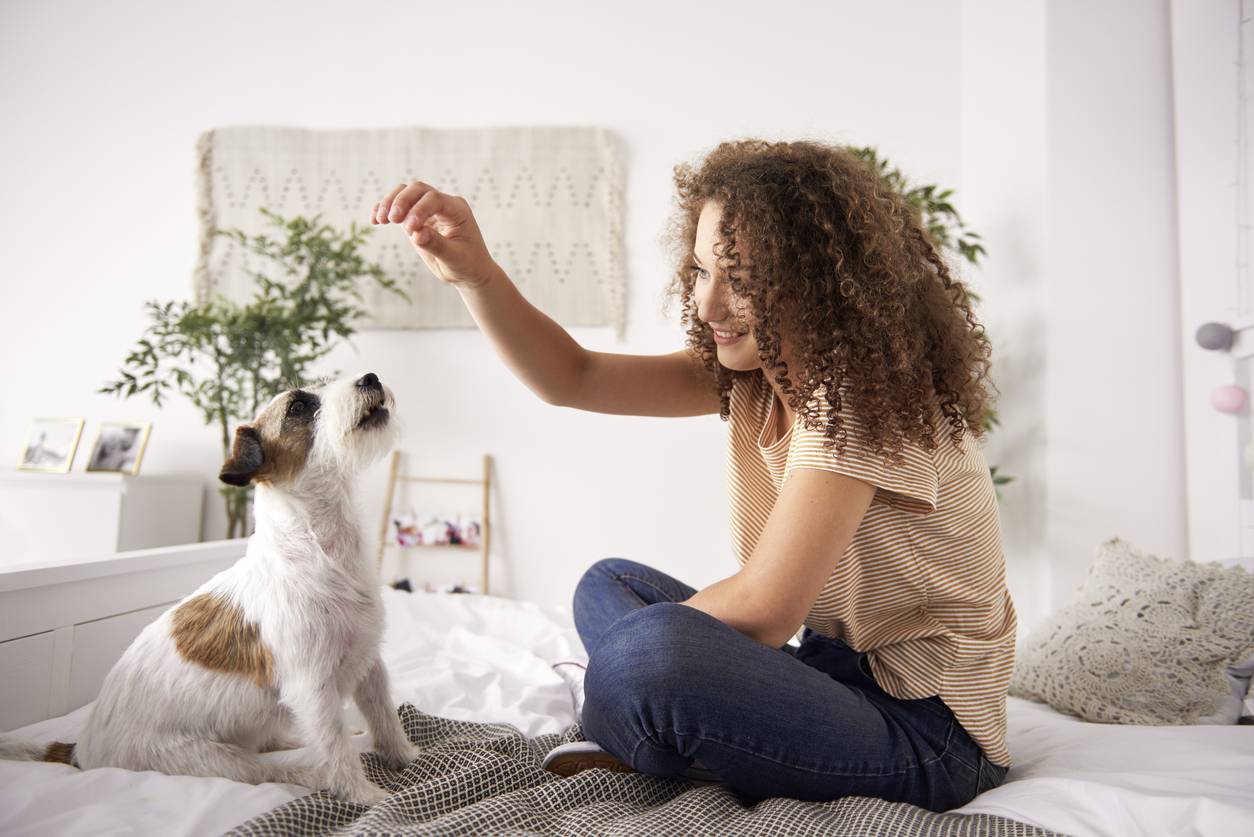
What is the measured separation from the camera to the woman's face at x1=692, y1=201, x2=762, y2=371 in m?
1.02

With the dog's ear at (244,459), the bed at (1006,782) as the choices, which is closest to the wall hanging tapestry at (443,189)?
the bed at (1006,782)

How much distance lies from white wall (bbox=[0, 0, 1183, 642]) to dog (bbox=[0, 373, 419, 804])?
68.6 inches

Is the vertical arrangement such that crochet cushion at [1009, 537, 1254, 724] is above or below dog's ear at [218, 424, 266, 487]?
below

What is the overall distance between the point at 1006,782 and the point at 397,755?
83 centimetres

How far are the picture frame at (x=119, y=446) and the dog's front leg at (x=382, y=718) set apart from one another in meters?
2.10

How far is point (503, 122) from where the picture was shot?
287 cm

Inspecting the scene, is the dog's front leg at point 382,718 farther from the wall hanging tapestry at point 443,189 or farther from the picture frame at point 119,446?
the picture frame at point 119,446

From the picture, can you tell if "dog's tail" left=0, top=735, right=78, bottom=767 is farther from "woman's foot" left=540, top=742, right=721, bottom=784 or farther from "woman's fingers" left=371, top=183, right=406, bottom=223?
"woman's fingers" left=371, top=183, right=406, bottom=223

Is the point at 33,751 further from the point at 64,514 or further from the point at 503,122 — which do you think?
the point at 503,122

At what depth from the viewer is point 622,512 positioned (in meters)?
2.79

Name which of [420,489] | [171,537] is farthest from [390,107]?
[171,537]

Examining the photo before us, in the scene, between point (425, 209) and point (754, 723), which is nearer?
point (754, 723)

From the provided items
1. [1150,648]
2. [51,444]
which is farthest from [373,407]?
[51,444]

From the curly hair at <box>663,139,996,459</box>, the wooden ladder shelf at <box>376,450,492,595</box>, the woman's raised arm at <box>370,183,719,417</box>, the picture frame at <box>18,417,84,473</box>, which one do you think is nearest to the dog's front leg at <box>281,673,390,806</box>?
the woman's raised arm at <box>370,183,719,417</box>
